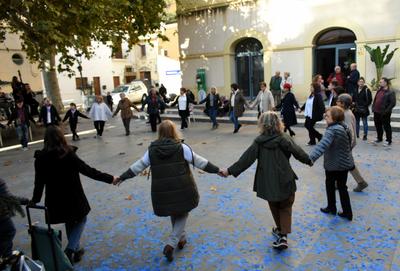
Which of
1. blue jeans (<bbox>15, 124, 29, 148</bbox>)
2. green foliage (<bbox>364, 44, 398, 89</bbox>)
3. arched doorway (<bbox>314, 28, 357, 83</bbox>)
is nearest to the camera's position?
blue jeans (<bbox>15, 124, 29, 148</bbox>)

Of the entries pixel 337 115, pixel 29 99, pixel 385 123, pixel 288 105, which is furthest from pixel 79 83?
pixel 337 115

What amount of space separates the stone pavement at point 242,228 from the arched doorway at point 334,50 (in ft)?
27.8

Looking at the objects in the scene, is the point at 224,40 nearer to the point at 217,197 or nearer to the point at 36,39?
the point at 36,39

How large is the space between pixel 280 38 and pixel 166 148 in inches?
553

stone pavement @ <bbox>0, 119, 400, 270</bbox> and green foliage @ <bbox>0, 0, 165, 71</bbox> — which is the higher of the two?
green foliage @ <bbox>0, 0, 165, 71</bbox>

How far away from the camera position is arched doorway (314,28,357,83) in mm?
15914

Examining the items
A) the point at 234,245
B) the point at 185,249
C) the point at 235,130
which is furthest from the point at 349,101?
the point at 235,130

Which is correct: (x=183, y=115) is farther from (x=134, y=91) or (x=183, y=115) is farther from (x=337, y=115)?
(x=134, y=91)

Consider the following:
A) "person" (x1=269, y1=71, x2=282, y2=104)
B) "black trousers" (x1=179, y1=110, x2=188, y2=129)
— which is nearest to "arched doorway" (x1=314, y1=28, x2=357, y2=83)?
"person" (x1=269, y1=71, x2=282, y2=104)

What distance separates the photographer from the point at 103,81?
3906cm

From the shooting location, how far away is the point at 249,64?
62.2 feet

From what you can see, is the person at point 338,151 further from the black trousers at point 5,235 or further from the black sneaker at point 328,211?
the black trousers at point 5,235

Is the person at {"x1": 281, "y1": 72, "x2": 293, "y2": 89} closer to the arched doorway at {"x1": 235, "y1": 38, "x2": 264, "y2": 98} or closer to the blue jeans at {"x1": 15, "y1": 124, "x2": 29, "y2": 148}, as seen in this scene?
the arched doorway at {"x1": 235, "y1": 38, "x2": 264, "y2": 98}

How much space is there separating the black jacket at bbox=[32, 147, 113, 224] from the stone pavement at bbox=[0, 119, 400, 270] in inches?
29.7
